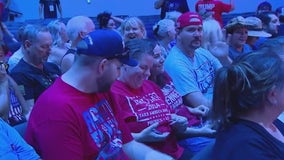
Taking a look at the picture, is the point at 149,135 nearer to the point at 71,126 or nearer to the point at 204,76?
the point at 71,126

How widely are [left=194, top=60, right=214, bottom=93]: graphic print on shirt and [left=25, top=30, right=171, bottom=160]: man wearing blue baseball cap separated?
5.33ft

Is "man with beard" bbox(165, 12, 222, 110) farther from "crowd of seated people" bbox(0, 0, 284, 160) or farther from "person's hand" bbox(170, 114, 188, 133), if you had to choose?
"person's hand" bbox(170, 114, 188, 133)

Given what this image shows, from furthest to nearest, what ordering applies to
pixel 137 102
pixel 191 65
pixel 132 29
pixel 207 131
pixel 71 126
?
pixel 132 29, pixel 191 65, pixel 207 131, pixel 137 102, pixel 71 126

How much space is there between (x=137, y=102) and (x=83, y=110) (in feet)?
2.63

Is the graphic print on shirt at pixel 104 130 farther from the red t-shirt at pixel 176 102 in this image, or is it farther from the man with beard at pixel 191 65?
the man with beard at pixel 191 65

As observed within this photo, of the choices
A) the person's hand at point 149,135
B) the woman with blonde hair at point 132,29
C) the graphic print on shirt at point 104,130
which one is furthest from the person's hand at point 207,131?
the woman with blonde hair at point 132,29

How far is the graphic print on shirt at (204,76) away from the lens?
3591 mm

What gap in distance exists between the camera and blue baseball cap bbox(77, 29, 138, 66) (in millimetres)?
1864

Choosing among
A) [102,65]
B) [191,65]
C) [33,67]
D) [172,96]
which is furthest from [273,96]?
[33,67]

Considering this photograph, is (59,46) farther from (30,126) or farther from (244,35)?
(30,126)

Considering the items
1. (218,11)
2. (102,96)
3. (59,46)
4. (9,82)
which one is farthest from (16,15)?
(102,96)

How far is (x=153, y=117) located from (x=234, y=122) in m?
1.06

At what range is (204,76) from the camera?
3.66m

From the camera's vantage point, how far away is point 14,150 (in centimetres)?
189
